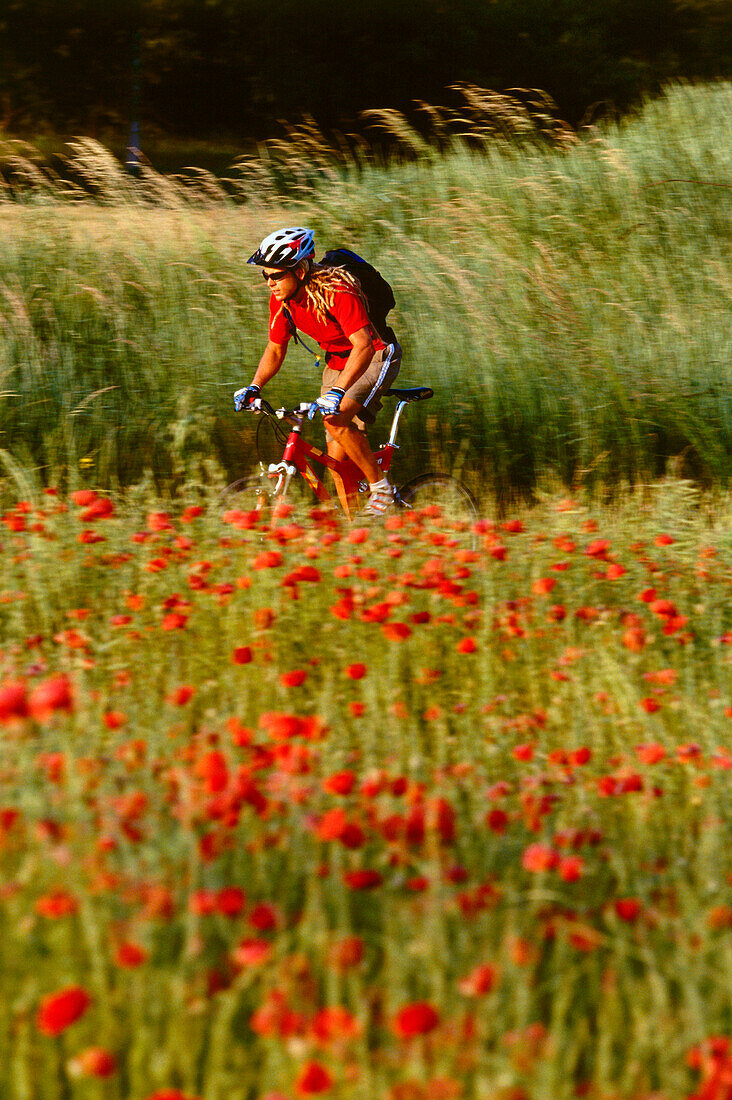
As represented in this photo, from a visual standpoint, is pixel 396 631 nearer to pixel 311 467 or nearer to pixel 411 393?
pixel 311 467

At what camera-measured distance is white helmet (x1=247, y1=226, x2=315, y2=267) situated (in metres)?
4.83

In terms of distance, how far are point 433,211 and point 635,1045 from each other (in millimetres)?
7564

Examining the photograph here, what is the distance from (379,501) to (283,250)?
4.31 ft

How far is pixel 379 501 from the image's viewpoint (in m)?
5.23

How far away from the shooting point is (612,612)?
357cm

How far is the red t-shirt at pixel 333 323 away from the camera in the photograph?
16.1 ft

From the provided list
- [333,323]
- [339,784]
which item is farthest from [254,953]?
[333,323]

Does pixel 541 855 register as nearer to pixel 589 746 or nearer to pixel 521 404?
pixel 589 746

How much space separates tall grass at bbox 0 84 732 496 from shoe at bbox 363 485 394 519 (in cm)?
101

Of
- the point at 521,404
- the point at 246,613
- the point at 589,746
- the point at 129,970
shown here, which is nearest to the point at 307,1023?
the point at 129,970

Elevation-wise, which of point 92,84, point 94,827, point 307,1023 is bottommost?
point 307,1023

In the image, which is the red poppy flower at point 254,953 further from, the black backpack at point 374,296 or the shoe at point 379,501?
the black backpack at point 374,296

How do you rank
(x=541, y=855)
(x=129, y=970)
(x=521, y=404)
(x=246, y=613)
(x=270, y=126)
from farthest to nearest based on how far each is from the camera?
(x=270, y=126) → (x=521, y=404) → (x=246, y=613) → (x=541, y=855) → (x=129, y=970)

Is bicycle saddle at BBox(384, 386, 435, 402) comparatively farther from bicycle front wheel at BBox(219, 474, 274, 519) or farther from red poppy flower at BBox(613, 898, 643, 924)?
red poppy flower at BBox(613, 898, 643, 924)
